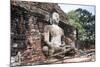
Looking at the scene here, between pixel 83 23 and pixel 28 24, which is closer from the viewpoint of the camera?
pixel 28 24

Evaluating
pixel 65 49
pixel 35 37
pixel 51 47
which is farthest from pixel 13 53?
pixel 65 49

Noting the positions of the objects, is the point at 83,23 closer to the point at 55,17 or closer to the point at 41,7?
the point at 55,17

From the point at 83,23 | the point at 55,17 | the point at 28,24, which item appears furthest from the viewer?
the point at 83,23

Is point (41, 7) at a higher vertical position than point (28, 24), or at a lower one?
higher

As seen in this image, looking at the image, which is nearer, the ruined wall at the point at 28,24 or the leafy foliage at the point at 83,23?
the ruined wall at the point at 28,24

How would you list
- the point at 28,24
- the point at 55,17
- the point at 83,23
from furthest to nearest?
1. the point at 83,23
2. the point at 55,17
3. the point at 28,24

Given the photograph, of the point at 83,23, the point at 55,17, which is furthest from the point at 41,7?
the point at 83,23

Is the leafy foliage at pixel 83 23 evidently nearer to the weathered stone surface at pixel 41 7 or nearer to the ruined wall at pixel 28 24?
the weathered stone surface at pixel 41 7

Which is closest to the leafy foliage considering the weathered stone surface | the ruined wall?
the weathered stone surface

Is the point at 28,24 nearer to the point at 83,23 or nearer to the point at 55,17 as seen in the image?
the point at 55,17

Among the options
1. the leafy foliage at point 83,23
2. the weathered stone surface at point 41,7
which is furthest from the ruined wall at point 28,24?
the leafy foliage at point 83,23

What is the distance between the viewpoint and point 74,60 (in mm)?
2205

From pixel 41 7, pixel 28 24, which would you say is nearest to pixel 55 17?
pixel 41 7
